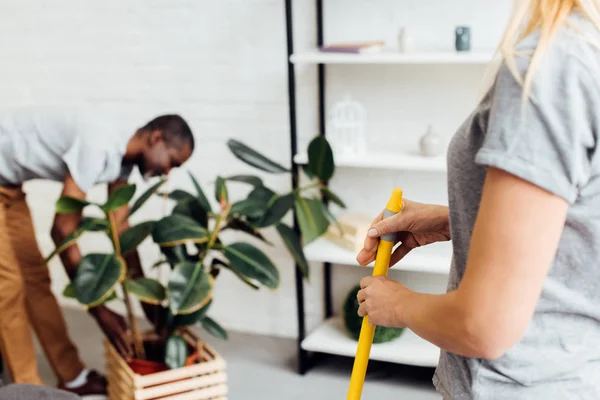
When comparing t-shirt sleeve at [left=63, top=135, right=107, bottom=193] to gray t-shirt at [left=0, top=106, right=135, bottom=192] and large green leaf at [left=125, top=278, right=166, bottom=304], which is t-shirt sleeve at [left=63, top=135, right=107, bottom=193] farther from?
large green leaf at [left=125, top=278, right=166, bottom=304]

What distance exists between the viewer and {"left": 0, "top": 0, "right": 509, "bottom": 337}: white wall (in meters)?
2.68

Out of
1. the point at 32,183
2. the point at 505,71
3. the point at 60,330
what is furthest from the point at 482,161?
the point at 32,183

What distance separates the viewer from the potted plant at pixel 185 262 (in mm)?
2271

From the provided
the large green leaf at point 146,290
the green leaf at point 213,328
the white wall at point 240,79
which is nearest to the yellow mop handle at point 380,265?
the large green leaf at point 146,290

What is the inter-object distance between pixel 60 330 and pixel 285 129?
1.16 m

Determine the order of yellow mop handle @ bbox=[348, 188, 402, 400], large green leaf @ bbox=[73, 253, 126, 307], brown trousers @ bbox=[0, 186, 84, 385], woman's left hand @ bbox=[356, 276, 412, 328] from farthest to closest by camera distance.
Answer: brown trousers @ bbox=[0, 186, 84, 385] → large green leaf @ bbox=[73, 253, 126, 307] → yellow mop handle @ bbox=[348, 188, 402, 400] → woman's left hand @ bbox=[356, 276, 412, 328]

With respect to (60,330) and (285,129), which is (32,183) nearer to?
(60,330)

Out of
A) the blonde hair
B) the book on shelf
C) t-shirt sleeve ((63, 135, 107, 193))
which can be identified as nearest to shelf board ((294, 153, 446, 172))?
the book on shelf

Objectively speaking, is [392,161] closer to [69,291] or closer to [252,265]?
[252,265]

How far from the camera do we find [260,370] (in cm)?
294

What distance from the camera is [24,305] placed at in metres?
2.80

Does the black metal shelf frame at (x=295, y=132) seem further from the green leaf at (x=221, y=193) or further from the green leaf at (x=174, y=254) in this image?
the green leaf at (x=174, y=254)

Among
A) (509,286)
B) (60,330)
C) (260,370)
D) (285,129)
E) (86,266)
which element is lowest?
(260,370)

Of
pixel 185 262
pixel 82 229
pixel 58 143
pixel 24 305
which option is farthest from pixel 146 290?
pixel 24 305
